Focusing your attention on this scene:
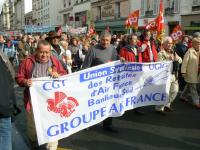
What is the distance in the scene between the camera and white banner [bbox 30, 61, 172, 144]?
17.1 feet

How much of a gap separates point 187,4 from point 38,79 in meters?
25.8

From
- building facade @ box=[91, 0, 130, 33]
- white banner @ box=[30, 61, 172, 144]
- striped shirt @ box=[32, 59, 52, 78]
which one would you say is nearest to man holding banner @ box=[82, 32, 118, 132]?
white banner @ box=[30, 61, 172, 144]

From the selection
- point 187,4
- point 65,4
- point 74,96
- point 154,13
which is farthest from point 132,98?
point 65,4

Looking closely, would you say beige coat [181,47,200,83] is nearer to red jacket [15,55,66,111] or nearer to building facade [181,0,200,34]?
red jacket [15,55,66,111]

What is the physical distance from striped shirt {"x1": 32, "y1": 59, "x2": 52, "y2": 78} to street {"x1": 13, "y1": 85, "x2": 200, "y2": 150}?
1266mm

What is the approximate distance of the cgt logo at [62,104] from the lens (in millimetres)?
5316

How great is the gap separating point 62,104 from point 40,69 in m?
0.63

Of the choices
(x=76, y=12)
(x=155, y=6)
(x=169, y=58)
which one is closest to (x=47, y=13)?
(x=76, y=12)

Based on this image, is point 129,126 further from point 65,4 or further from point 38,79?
point 65,4

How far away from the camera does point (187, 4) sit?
1152 inches

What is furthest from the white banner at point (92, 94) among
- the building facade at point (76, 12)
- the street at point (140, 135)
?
the building facade at point (76, 12)

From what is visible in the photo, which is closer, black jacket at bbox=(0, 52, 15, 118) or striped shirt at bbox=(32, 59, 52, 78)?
black jacket at bbox=(0, 52, 15, 118)

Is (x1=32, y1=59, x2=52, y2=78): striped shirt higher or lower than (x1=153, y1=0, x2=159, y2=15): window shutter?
lower

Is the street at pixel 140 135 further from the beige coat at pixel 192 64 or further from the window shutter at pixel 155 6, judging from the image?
the window shutter at pixel 155 6
